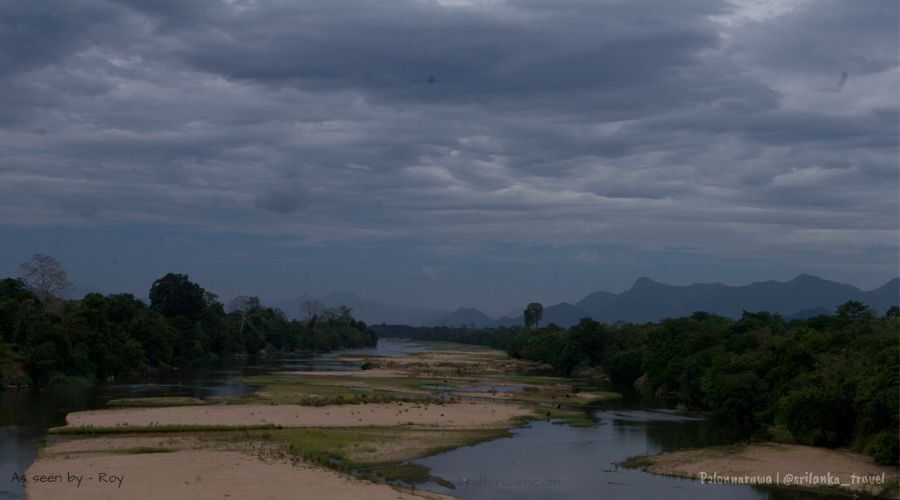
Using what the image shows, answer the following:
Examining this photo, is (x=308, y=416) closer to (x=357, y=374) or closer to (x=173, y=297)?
(x=357, y=374)

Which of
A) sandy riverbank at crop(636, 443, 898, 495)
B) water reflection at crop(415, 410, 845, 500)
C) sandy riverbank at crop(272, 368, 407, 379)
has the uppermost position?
sandy riverbank at crop(636, 443, 898, 495)

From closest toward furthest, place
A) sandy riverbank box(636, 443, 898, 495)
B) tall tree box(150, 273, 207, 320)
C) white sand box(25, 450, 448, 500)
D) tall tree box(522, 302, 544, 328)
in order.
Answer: white sand box(25, 450, 448, 500)
sandy riverbank box(636, 443, 898, 495)
tall tree box(150, 273, 207, 320)
tall tree box(522, 302, 544, 328)

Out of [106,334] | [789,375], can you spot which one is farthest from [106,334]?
[789,375]

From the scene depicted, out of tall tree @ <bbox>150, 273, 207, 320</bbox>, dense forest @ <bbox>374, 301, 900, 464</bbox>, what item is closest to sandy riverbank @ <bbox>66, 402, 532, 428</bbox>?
dense forest @ <bbox>374, 301, 900, 464</bbox>

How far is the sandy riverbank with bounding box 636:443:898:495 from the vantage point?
31.2 m

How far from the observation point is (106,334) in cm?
7894

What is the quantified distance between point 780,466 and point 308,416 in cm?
2518

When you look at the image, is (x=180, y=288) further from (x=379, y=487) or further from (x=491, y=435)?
(x=379, y=487)

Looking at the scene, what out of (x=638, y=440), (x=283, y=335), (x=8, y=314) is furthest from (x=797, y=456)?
(x=283, y=335)

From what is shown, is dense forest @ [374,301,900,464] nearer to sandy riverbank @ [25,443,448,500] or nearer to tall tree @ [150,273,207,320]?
sandy riverbank @ [25,443,448,500]

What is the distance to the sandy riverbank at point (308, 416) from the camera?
4284 centimetres

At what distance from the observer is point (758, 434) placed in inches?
1766

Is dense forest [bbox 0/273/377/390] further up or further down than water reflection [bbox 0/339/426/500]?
further up

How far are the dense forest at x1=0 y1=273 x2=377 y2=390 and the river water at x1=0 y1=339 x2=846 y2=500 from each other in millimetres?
7099
